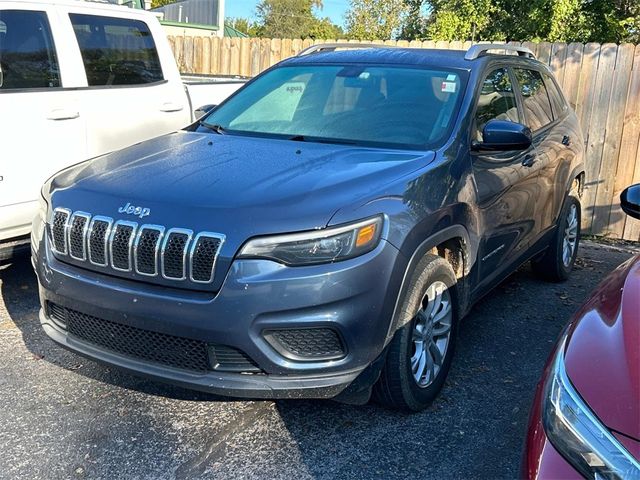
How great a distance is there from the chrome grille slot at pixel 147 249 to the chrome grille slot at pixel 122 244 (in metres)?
0.04

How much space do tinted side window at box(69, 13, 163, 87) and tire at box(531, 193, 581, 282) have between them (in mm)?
3737

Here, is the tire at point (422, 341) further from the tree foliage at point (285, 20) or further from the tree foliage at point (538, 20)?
the tree foliage at point (285, 20)

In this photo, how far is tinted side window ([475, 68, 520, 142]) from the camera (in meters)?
4.12

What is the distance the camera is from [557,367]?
6.75 feet

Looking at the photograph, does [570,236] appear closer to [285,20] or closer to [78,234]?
[78,234]

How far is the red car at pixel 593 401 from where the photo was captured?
1.67 metres

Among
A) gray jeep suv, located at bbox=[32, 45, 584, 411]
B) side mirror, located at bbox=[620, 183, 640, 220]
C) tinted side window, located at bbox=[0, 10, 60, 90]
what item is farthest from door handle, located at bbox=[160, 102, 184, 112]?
side mirror, located at bbox=[620, 183, 640, 220]

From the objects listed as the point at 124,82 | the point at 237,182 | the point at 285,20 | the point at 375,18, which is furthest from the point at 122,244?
the point at 285,20

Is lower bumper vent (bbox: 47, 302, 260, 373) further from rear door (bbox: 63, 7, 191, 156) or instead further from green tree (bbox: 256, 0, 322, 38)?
green tree (bbox: 256, 0, 322, 38)

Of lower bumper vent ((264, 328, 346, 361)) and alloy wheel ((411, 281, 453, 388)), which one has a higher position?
lower bumper vent ((264, 328, 346, 361))

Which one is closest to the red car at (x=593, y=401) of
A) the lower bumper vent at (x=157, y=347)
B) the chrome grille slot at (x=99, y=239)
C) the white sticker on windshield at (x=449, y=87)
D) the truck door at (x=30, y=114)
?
the lower bumper vent at (x=157, y=347)

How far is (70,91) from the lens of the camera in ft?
16.6

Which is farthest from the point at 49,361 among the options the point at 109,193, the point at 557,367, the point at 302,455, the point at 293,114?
the point at 557,367

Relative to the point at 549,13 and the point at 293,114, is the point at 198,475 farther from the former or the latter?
the point at 549,13
